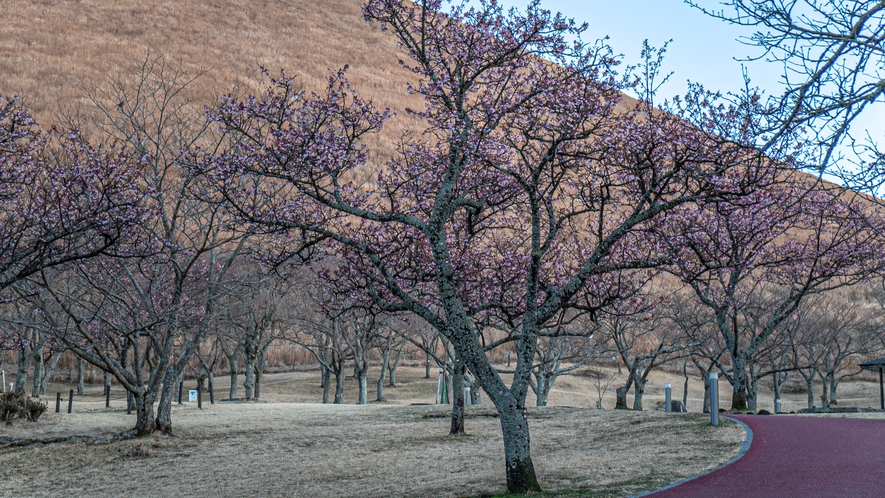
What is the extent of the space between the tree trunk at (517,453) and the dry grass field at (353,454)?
0.37 m

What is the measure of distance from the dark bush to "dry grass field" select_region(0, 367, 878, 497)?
0.35 meters

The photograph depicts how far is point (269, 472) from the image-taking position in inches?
598

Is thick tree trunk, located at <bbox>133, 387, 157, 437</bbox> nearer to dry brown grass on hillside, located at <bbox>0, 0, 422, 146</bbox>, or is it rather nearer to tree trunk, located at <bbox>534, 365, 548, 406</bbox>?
tree trunk, located at <bbox>534, 365, 548, 406</bbox>

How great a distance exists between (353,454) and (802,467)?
28.4 feet

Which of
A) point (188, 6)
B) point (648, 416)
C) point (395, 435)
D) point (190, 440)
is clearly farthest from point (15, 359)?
point (188, 6)

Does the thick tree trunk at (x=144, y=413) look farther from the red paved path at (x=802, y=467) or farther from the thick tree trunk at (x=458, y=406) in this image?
the red paved path at (x=802, y=467)

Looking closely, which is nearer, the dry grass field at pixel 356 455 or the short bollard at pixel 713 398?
the dry grass field at pixel 356 455

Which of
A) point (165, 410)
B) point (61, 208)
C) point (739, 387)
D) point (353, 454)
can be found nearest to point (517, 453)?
point (353, 454)

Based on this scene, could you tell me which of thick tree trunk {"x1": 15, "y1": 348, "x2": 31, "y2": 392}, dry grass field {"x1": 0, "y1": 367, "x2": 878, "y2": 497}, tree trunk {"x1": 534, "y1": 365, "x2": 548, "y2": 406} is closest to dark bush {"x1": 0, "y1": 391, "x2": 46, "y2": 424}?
dry grass field {"x1": 0, "y1": 367, "x2": 878, "y2": 497}

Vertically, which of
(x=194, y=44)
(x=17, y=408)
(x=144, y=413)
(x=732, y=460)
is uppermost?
(x=194, y=44)

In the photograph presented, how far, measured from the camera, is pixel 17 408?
2253cm

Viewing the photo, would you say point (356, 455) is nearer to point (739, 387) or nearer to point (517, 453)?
point (517, 453)

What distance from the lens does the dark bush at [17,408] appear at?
22438 mm

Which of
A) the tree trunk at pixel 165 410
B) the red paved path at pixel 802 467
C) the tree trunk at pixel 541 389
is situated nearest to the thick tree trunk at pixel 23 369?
the tree trunk at pixel 165 410
